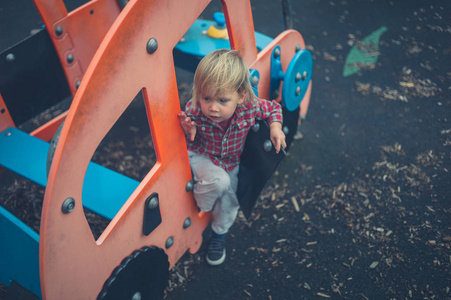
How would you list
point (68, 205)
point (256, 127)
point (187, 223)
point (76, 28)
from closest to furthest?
point (68, 205) < point (256, 127) < point (187, 223) < point (76, 28)

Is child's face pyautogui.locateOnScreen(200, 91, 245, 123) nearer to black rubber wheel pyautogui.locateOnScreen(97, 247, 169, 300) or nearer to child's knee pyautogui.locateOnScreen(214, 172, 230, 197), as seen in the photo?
child's knee pyautogui.locateOnScreen(214, 172, 230, 197)

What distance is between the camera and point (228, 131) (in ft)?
5.17

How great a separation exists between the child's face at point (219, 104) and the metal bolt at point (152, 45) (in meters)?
0.30

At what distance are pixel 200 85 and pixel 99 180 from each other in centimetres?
59

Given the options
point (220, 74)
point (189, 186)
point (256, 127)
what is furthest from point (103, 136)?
point (256, 127)

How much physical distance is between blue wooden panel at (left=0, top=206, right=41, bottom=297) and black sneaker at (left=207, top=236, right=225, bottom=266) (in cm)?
81

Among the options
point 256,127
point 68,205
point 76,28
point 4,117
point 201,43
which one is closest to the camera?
point 68,205

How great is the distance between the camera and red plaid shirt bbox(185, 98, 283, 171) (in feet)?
5.08

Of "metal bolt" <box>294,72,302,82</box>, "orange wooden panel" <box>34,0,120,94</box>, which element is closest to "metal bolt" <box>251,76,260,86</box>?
"metal bolt" <box>294,72,302,82</box>

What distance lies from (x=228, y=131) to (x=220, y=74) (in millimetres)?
289

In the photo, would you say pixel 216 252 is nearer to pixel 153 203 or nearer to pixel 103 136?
pixel 153 203

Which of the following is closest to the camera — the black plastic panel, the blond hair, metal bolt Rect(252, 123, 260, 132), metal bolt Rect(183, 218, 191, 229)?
the blond hair

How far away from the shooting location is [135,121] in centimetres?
280

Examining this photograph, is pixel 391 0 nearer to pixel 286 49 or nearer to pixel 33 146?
pixel 286 49
